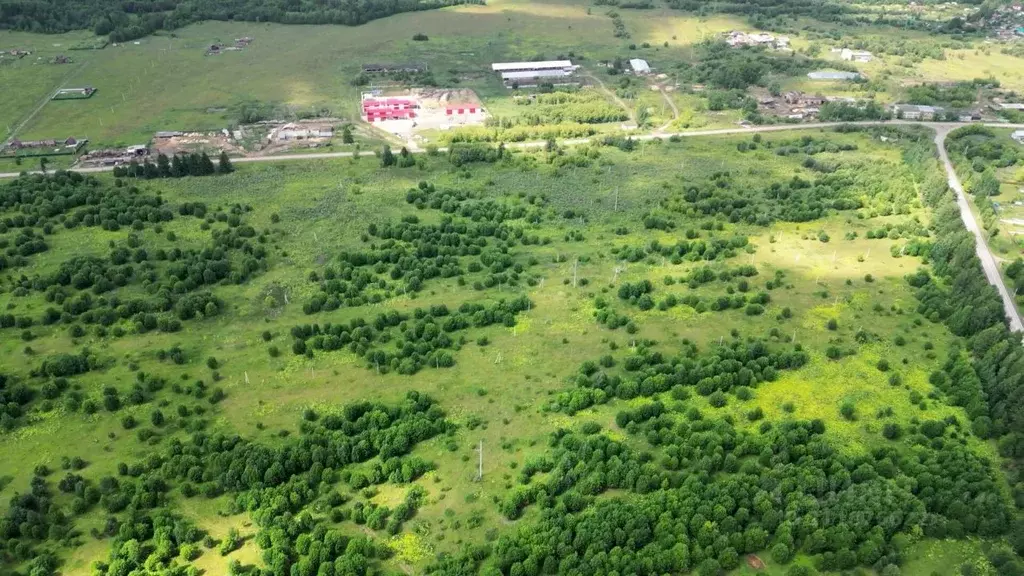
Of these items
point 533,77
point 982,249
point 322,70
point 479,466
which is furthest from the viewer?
point 322,70

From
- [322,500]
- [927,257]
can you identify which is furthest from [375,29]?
[322,500]

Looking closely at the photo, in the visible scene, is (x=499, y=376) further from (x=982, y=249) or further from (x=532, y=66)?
(x=532, y=66)

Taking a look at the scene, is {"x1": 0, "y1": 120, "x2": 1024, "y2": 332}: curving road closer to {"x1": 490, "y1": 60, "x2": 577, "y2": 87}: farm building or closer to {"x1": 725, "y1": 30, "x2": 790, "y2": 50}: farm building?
{"x1": 490, "y1": 60, "x2": 577, "y2": 87}: farm building

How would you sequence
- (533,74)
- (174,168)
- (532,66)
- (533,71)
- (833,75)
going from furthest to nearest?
(532,66)
(533,71)
(833,75)
(533,74)
(174,168)

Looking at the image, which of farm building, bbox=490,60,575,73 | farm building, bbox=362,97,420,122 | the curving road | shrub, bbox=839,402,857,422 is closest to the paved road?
the curving road

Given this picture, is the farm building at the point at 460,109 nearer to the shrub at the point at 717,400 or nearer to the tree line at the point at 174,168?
the tree line at the point at 174,168

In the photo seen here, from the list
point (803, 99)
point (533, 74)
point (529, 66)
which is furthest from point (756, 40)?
point (533, 74)
